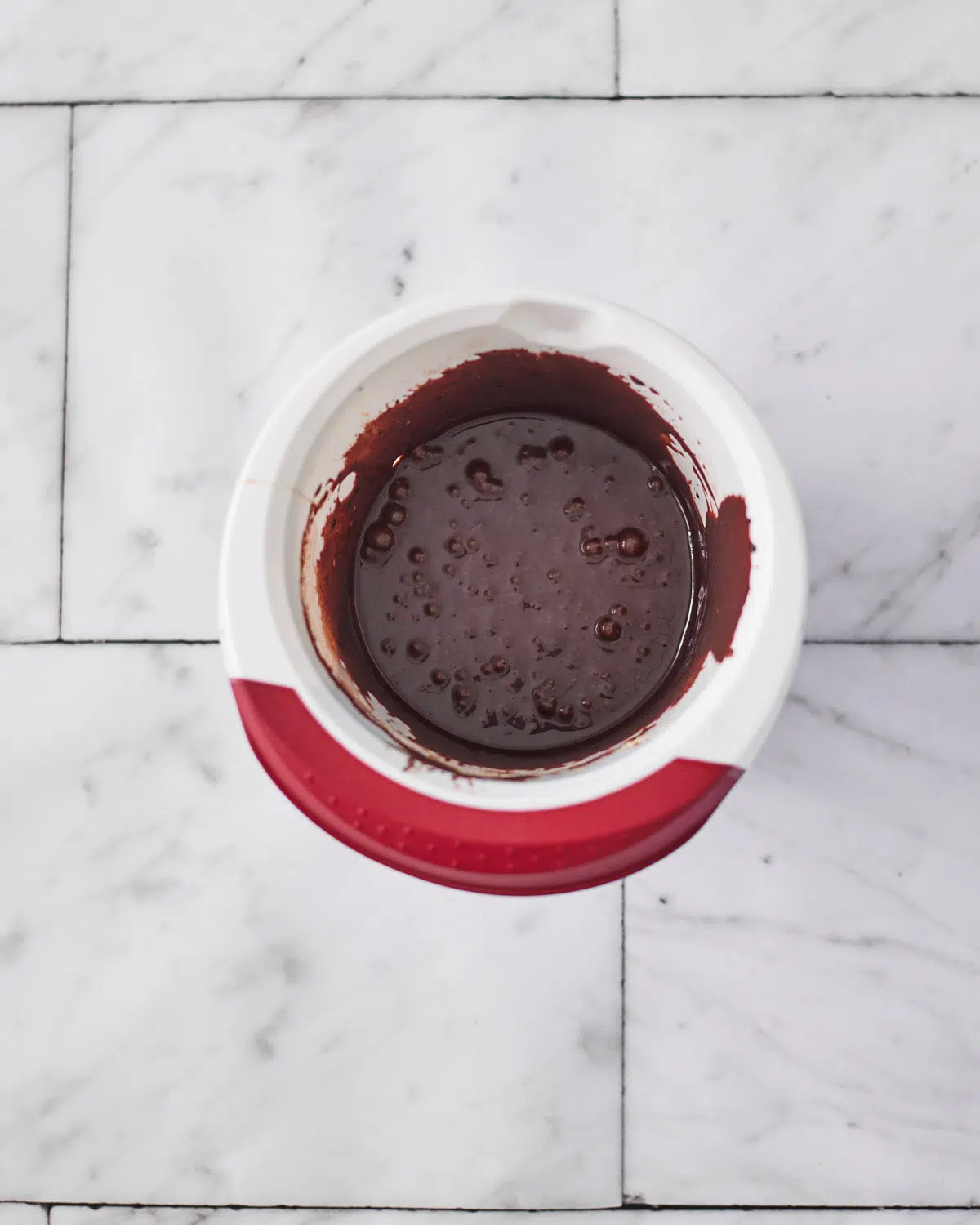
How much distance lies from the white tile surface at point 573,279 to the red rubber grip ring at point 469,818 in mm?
313

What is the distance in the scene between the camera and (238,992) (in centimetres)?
75

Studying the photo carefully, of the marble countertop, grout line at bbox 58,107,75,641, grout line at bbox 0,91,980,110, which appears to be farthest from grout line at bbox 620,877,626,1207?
grout line at bbox 0,91,980,110

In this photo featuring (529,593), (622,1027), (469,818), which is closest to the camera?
(469,818)

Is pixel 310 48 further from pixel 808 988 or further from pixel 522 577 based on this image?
pixel 808 988

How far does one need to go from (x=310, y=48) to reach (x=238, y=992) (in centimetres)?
69

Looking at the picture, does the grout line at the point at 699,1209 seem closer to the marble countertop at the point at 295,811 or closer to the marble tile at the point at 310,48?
the marble countertop at the point at 295,811

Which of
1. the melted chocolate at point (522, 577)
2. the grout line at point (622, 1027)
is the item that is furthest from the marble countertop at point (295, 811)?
the melted chocolate at point (522, 577)

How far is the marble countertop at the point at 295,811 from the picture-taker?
0.74 metres

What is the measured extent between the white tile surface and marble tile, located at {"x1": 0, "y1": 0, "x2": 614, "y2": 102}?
0.07 feet

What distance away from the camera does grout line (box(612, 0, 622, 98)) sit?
0.77 metres

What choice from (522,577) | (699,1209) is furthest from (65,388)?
(699,1209)

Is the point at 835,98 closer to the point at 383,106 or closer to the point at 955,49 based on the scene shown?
the point at 955,49

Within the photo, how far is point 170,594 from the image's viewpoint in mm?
766

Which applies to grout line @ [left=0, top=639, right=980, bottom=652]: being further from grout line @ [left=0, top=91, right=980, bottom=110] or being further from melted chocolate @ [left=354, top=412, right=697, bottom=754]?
grout line @ [left=0, top=91, right=980, bottom=110]
